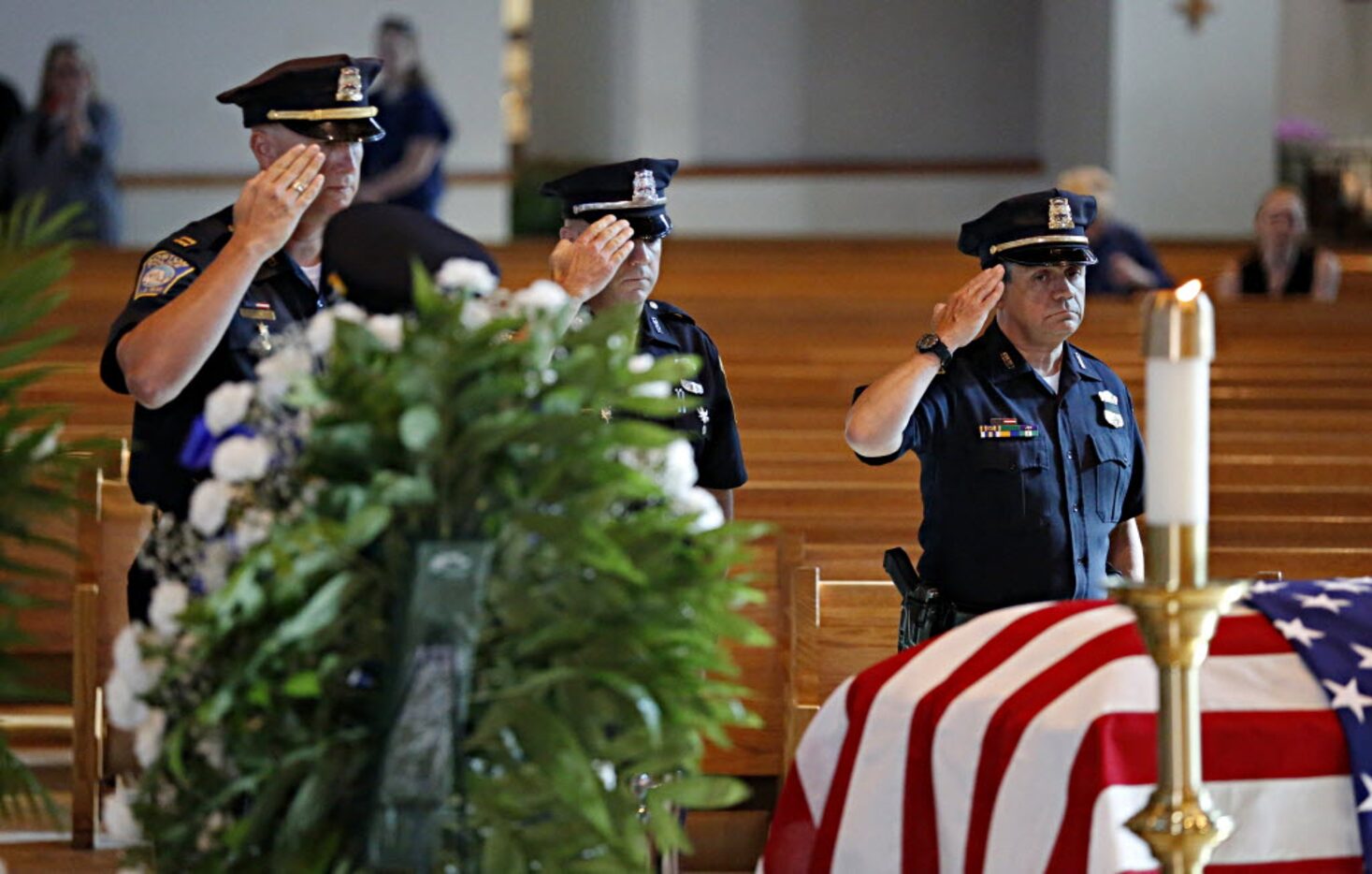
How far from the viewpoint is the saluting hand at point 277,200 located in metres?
2.37

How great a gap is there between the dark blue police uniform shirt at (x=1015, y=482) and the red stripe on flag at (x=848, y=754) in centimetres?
68

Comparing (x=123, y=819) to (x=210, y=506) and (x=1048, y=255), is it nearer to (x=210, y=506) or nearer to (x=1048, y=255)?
(x=210, y=506)

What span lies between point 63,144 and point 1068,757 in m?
8.18

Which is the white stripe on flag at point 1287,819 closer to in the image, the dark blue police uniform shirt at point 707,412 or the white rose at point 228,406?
the white rose at point 228,406

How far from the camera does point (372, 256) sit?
174cm

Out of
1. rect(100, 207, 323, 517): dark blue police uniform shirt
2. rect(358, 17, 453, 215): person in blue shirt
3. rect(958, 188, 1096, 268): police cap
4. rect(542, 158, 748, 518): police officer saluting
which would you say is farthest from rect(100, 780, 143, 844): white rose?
rect(358, 17, 453, 215): person in blue shirt

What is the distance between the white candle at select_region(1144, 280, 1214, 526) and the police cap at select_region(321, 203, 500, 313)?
595 millimetres

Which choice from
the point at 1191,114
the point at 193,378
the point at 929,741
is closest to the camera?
the point at 929,741

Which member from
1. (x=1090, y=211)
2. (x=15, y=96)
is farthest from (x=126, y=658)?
(x=15, y=96)

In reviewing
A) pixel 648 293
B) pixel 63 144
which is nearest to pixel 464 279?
pixel 648 293

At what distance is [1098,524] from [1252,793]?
42.2 inches

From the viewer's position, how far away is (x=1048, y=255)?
9.62 ft

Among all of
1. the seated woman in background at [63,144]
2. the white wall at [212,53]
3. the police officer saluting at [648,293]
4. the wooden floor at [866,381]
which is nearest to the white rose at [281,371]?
the wooden floor at [866,381]

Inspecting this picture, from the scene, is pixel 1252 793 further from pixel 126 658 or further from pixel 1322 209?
pixel 1322 209
